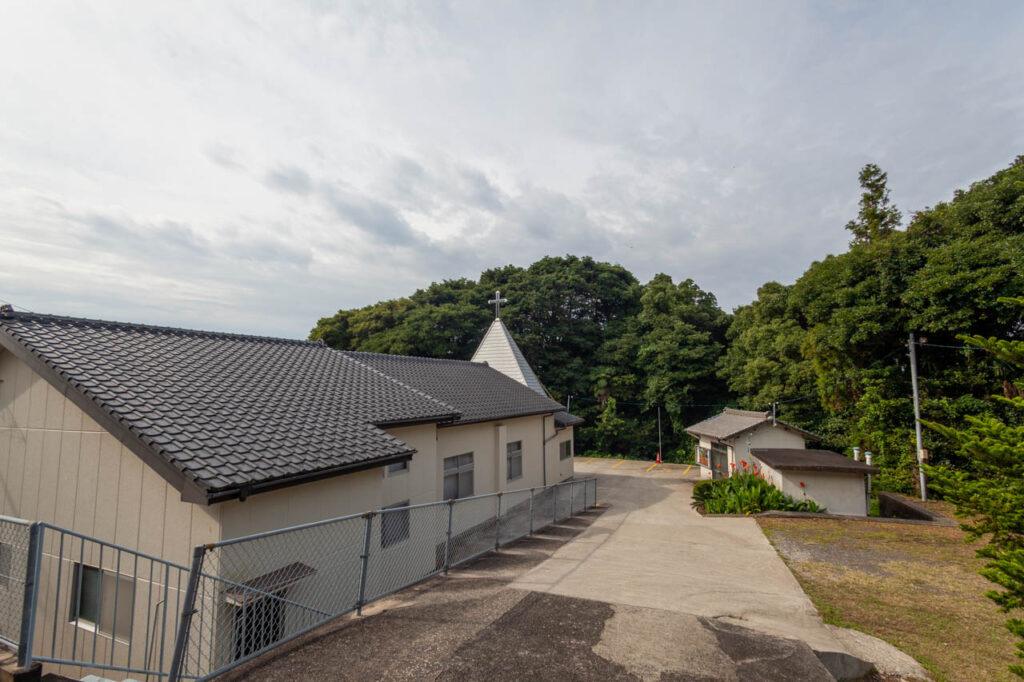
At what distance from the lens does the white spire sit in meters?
22.0

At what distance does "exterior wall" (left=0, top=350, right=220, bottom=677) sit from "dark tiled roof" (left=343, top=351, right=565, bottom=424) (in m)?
7.25

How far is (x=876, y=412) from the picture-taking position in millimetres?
18203

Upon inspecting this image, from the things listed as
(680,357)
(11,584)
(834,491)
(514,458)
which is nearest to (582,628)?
(11,584)

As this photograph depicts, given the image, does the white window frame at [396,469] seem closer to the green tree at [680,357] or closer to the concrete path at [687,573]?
the concrete path at [687,573]

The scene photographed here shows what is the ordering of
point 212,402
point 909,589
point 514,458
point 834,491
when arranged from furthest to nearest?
1. point 514,458
2. point 834,491
3. point 909,589
4. point 212,402

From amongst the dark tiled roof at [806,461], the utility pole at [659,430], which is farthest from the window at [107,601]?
the utility pole at [659,430]

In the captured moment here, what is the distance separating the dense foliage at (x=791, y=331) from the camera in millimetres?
16000

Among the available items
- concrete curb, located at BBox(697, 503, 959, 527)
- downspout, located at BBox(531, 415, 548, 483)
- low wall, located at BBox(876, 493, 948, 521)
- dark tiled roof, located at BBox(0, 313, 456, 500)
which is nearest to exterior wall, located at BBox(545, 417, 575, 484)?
downspout, located at BBox(531, 415, 548, 483)

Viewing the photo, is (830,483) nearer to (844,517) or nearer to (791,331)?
(844,517)

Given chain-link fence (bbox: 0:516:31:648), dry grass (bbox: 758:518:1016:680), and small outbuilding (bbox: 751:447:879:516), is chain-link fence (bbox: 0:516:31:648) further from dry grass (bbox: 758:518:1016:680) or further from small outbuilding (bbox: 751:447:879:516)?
small outbuilding (bbox: 751:447:879:516)

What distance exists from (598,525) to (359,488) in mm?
7685

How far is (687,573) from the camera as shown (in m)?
7.96

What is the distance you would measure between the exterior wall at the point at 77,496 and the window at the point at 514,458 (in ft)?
37.7

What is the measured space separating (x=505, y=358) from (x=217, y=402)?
52.2 feet
